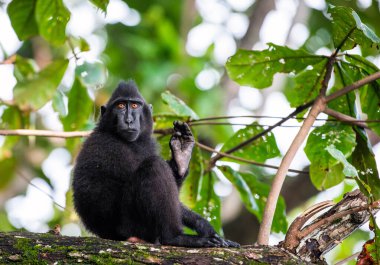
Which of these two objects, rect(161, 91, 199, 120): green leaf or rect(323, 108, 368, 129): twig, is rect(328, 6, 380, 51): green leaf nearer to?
rect(323, 108, 368, 129): twig

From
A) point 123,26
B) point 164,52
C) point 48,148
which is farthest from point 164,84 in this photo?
point 123,26

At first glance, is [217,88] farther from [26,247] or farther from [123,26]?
[26,247]

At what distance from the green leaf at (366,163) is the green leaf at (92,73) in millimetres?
2819

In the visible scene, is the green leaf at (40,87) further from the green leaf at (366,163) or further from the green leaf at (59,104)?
the green leaf at (366,163)

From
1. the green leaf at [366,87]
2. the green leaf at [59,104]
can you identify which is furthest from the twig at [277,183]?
the green leaf at [59,104]

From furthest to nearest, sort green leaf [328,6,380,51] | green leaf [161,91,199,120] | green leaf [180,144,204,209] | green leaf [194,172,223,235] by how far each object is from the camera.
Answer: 1. green leaf [194,172,223,235]
2. green leaf [180,144,204,209]
3. green leaf [161,91,199,120]
4. green leaf [328,6,380,51]

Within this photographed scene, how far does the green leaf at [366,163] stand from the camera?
602 cm

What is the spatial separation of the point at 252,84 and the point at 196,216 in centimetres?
160

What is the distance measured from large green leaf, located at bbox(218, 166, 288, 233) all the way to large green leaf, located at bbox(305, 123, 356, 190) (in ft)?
2.32

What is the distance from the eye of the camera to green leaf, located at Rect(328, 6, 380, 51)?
17.4 ft

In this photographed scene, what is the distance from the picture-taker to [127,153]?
19.9 ft

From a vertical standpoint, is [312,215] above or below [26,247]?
above

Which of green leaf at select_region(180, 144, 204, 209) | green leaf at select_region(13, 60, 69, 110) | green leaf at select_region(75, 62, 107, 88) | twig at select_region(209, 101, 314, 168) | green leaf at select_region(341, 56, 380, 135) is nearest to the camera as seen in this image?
green leaf at select_region(341, 56, 380, 135)

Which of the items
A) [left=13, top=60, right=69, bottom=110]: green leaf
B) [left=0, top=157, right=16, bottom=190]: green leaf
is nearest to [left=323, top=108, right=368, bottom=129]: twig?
[left=13, top=60, right=69, bottom=110]: green leaf
